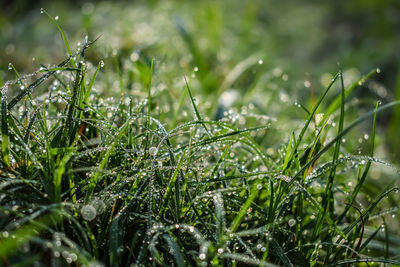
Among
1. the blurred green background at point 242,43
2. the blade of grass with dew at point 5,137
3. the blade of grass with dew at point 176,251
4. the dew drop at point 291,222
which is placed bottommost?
the blade of grass with dew at point 176,251

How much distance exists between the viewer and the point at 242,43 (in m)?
3.74

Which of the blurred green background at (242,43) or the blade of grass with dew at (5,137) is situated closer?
the blade of grass with dew at (5,137)

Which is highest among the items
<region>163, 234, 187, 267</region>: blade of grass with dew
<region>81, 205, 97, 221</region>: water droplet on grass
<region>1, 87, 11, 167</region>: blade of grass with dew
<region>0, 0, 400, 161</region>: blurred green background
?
<region>0, 0, 400, 161</region>: blurred green background

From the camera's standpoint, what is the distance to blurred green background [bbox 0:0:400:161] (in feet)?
9.12

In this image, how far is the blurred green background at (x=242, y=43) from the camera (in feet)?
9.12

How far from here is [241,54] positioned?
11.6 ft

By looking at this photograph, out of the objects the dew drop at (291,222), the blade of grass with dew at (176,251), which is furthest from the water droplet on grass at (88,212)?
the dew drop at (291,222)

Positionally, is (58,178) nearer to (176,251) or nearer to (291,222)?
(176,251)

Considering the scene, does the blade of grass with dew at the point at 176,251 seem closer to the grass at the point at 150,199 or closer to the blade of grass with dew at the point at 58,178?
the grass at the point at 150,199

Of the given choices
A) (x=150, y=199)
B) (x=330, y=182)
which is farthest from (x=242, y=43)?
(x=150, y=199)

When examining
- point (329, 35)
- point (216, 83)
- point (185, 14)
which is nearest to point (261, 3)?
point (329, 35)

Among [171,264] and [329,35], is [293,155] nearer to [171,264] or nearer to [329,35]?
[171,264]

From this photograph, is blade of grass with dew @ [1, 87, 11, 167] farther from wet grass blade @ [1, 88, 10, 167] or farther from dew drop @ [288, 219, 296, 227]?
dew drop @ [288, 219, 296, 227]

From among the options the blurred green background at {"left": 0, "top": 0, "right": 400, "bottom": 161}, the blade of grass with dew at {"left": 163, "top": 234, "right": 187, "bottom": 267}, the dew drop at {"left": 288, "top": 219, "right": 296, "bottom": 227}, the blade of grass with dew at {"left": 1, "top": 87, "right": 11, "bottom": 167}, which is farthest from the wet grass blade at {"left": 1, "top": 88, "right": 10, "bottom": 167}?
the blurred green background at {"left": 0, "top": 0, "right": 400, "bottom": 161}
